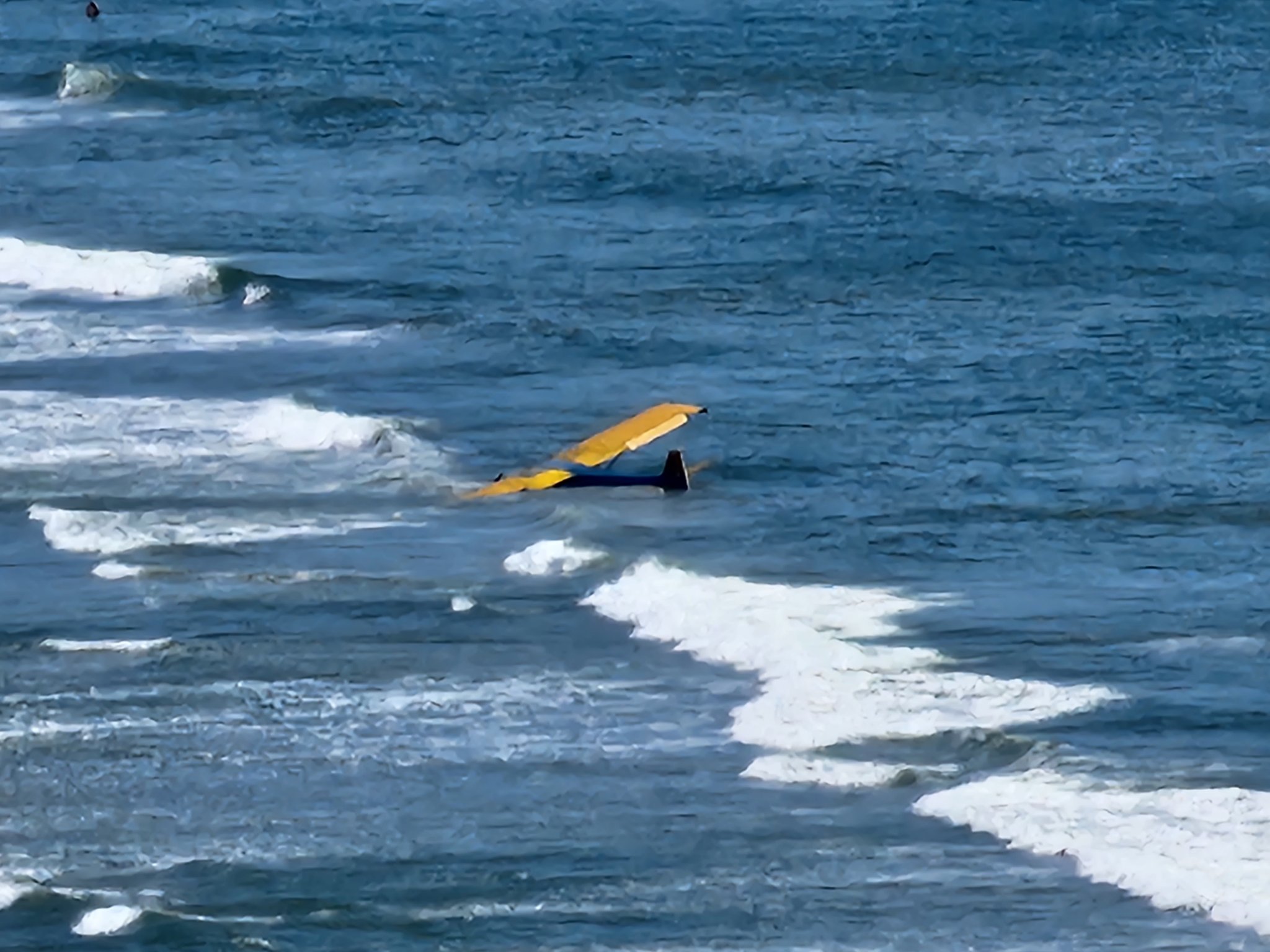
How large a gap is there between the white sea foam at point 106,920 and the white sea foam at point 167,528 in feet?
26.1

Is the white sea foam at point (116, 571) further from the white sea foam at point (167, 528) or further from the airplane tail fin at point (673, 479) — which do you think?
the airplane tail fin at point (673, 479)

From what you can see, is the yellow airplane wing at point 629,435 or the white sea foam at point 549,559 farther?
the yellow airplane wing at point 629,435

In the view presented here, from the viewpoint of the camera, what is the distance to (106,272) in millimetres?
38406

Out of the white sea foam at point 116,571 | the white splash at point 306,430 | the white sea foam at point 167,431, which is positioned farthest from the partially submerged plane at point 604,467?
the white sea foam at point 116,571

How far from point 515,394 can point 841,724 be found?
37.7 feet

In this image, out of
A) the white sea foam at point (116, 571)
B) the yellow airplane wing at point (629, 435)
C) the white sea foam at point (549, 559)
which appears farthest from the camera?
the yellow airplane wing at point (629, 435)

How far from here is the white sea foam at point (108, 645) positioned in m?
24.1

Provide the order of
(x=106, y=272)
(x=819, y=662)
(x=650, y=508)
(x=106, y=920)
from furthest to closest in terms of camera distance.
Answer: (x=106, y=272), (x=650, y=508), (x=819, y=662), (x=106, y=920)

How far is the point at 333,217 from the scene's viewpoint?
41.9 m

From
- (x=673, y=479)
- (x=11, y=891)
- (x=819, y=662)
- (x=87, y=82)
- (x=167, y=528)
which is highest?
(x=87, y=82)

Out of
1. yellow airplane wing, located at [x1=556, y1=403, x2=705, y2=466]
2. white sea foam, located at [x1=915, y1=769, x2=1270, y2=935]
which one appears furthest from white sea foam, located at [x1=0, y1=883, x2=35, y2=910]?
yellow airplane wing, located at [x1=556, y1=403, x2=705, y2=466]

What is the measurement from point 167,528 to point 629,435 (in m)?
5.85

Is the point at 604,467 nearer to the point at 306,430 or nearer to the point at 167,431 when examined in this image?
the point at 306,430

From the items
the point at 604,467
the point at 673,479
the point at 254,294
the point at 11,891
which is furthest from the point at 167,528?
the point at 254,294
